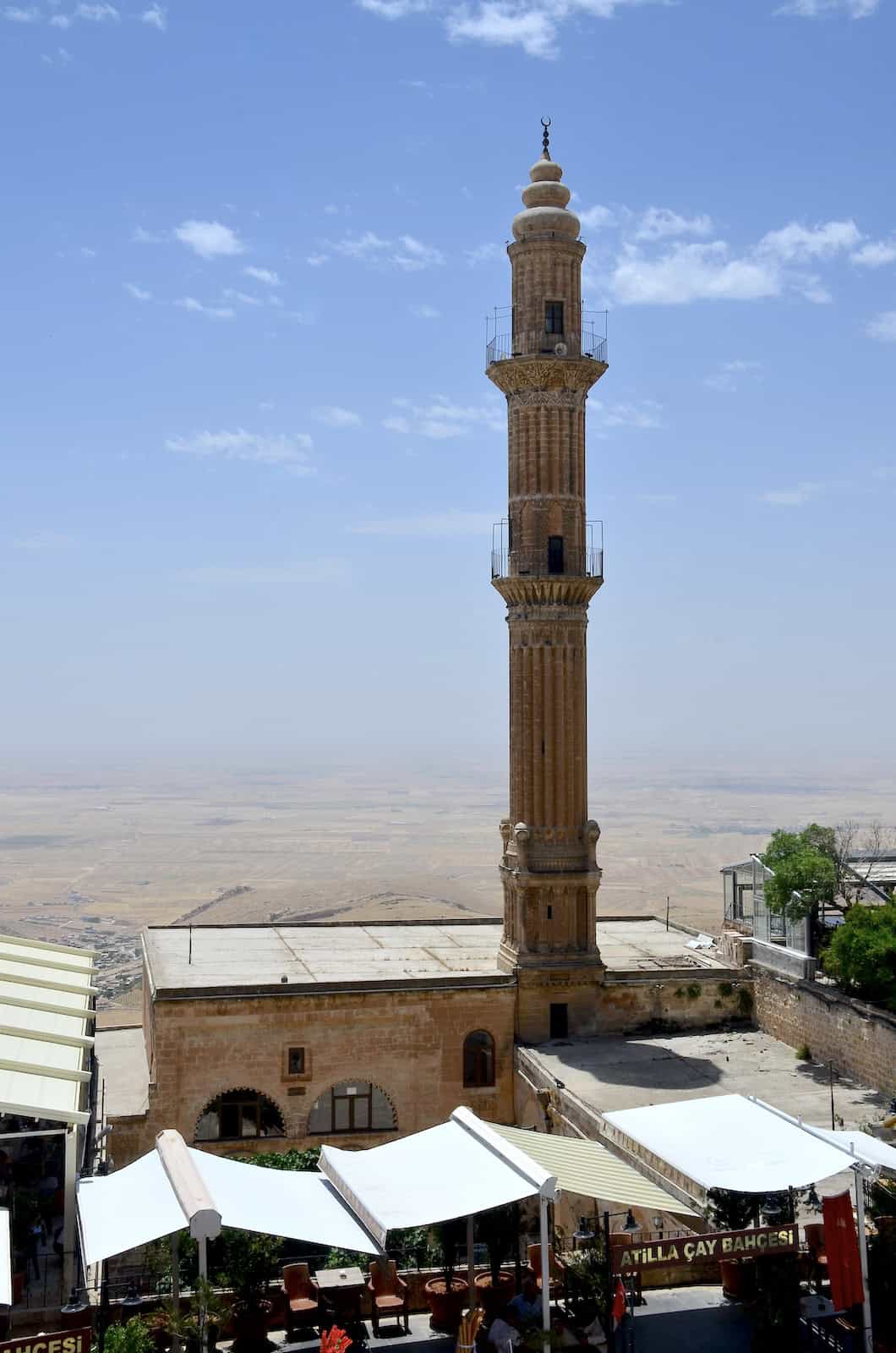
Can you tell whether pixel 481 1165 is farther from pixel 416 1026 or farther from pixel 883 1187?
pixel 416 1026

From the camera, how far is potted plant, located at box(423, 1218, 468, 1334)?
57.4 ft

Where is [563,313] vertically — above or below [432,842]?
above

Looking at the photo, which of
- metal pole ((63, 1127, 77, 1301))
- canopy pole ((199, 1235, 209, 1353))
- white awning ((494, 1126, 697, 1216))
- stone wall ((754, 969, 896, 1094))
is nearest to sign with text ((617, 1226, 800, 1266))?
white awning ((494, 1126, 697, 1216))

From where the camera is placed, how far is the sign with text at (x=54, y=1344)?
1466cm

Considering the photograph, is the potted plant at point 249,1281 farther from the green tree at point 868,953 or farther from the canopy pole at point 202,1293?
the green tree at point 868,953

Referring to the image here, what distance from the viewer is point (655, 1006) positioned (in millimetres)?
35219

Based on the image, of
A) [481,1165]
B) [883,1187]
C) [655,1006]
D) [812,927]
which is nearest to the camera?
[481,1165]

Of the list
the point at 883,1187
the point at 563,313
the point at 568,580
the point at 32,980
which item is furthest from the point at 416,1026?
→ the point at 563,313

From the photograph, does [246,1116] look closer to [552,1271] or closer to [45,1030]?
[45,1030]

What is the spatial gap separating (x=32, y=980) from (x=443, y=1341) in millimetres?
14504

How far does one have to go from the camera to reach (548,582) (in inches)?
1407

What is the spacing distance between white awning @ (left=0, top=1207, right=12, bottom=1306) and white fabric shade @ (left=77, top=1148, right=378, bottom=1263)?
0.98m

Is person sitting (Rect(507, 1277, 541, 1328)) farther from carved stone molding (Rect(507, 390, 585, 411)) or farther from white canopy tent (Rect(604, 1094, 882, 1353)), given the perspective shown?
carved stone molding (Rect(507, 390, 585, 411))

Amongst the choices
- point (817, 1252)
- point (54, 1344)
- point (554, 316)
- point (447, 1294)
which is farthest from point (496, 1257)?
point (554, 316)
